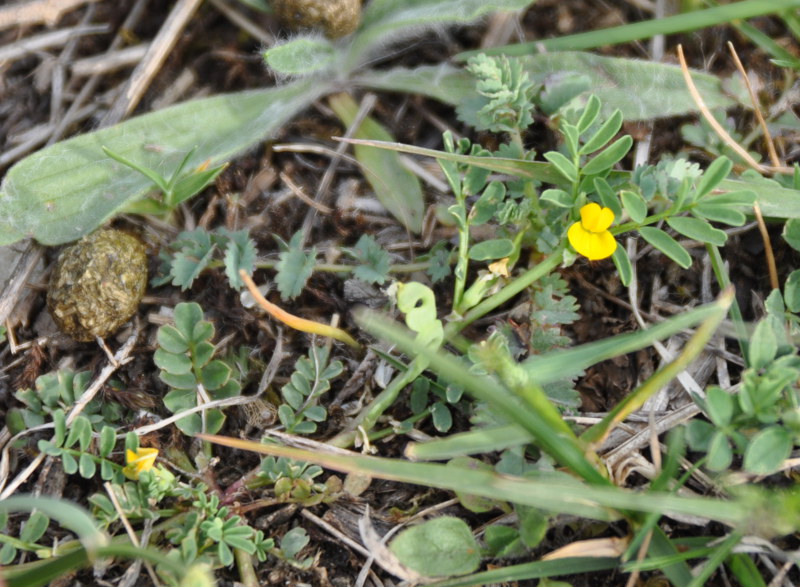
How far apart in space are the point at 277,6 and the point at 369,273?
0.98 metres

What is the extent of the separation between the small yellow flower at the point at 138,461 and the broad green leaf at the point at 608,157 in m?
1.24

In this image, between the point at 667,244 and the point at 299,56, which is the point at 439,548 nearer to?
the point at 667,244

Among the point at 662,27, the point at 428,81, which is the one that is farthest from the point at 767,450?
the point at 428,81

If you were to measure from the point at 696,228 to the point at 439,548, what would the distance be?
948 mm

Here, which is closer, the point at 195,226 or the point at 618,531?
the point at 618,531

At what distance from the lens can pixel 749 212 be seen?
1969mm

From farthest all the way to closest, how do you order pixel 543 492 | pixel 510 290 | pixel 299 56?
pixel 299 56, pixel 510 290, pixel 543 492

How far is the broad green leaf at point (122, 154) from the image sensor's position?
2.12 metres

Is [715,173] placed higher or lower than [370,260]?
higher

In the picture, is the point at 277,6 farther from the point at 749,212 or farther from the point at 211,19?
the point at 749,212

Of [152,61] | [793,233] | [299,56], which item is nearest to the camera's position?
[793,233]

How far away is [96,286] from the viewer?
79.4 inches

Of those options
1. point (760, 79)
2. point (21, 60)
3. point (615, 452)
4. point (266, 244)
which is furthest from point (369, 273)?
point (21, 60)

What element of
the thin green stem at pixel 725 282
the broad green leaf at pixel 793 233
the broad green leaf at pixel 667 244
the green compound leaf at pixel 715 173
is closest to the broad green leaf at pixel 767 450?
the thin green stem at pixel 725 282
